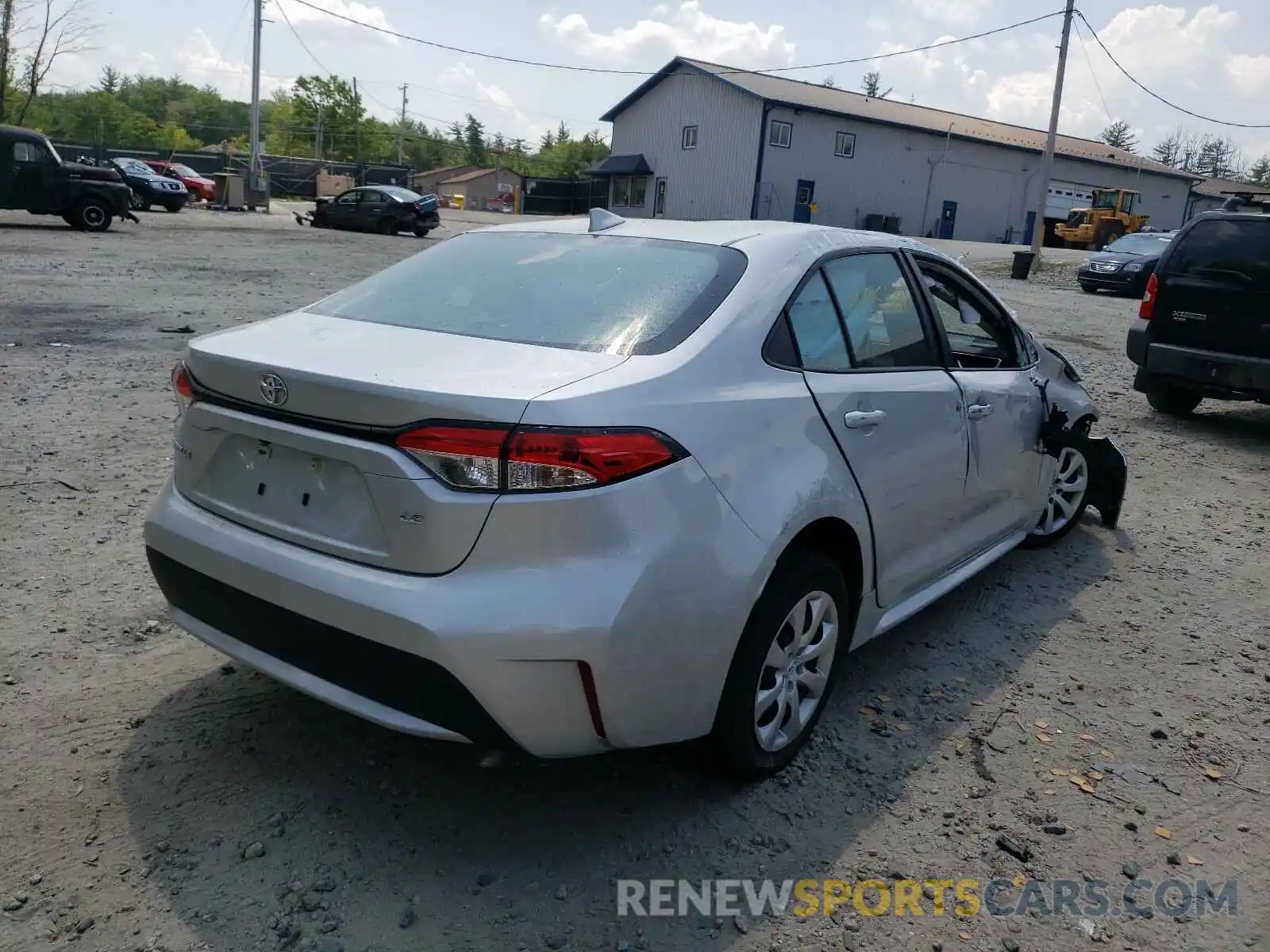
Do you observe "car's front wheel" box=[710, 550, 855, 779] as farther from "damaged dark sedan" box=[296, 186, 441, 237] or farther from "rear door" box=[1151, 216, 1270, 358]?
"damaged dark sedan" box=[296, 186, 441, 237]

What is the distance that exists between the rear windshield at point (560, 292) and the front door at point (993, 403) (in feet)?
4.19

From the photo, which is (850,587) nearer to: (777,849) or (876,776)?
(876,776)

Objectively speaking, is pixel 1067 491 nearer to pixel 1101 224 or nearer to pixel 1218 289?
pixel 1218 289

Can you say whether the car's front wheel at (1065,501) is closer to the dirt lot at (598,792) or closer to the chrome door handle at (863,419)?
the dirt lot at (598,792)

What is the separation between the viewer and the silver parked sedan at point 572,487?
240cm

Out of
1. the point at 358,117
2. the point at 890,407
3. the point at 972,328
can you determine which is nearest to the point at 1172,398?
the point at 972,328

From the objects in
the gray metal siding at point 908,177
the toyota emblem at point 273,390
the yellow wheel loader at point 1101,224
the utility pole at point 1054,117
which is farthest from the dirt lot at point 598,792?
the gray metal siding at point 908,177

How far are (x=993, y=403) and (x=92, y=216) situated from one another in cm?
2307

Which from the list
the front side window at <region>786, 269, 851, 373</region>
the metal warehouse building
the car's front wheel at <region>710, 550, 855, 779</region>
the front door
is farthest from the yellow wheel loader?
the car's front wheel at <region>710, 550, 855, 779</region>

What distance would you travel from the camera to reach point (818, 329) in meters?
3.25

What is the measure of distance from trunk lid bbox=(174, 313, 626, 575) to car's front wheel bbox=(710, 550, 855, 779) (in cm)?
81

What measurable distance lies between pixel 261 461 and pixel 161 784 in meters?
0.97

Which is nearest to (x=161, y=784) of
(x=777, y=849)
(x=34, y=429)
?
(x=777, y=849)

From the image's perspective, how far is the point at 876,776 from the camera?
3207 mm
